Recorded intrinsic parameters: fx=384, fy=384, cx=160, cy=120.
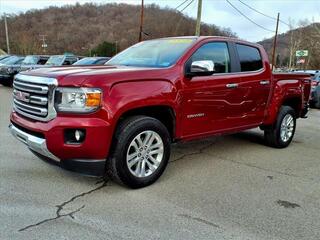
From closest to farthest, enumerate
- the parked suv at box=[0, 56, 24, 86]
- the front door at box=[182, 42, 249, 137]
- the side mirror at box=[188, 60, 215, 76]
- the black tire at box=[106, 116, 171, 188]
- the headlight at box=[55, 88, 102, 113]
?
the headlight at box=[55, 88, 102, 113], the black tire at box=[106, 116, 171, 188], the side mirror at box=[188, 60, 215, 76], the front door at box=[182, 42, 249, 137], the parked suv at box=[0, 56, 24, 86]

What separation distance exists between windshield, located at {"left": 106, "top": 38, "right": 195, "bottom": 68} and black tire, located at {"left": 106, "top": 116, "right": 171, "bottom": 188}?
86cm

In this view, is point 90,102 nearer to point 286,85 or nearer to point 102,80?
point 102,80

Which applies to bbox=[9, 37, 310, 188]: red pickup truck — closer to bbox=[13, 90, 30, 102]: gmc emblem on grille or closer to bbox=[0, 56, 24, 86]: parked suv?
bbox=[13, 90, 30, 102]: gmc emblem on grille

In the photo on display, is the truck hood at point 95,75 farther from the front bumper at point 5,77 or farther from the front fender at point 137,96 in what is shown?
the front bumper at point 5,77

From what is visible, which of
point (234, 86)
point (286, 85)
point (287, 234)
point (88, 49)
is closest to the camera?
point (287, 234)

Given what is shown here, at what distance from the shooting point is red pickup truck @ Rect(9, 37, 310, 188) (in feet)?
13.5

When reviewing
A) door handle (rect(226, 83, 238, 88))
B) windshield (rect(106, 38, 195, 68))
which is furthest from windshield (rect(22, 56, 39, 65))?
door handle (rect(226, 83, 238, 88))

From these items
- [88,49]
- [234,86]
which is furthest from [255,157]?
[88,49]

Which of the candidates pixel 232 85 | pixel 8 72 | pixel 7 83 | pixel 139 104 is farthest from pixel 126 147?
pixel 7 83

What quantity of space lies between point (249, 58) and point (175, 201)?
3.04 metres

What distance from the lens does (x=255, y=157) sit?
20.8ft

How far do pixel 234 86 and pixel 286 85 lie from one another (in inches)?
68.7

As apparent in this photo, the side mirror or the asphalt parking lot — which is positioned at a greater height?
the side mirror

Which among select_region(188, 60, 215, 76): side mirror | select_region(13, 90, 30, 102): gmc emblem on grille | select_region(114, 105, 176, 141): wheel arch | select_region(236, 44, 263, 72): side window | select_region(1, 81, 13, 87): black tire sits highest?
select_region(236, 44, 263, 72): side window
